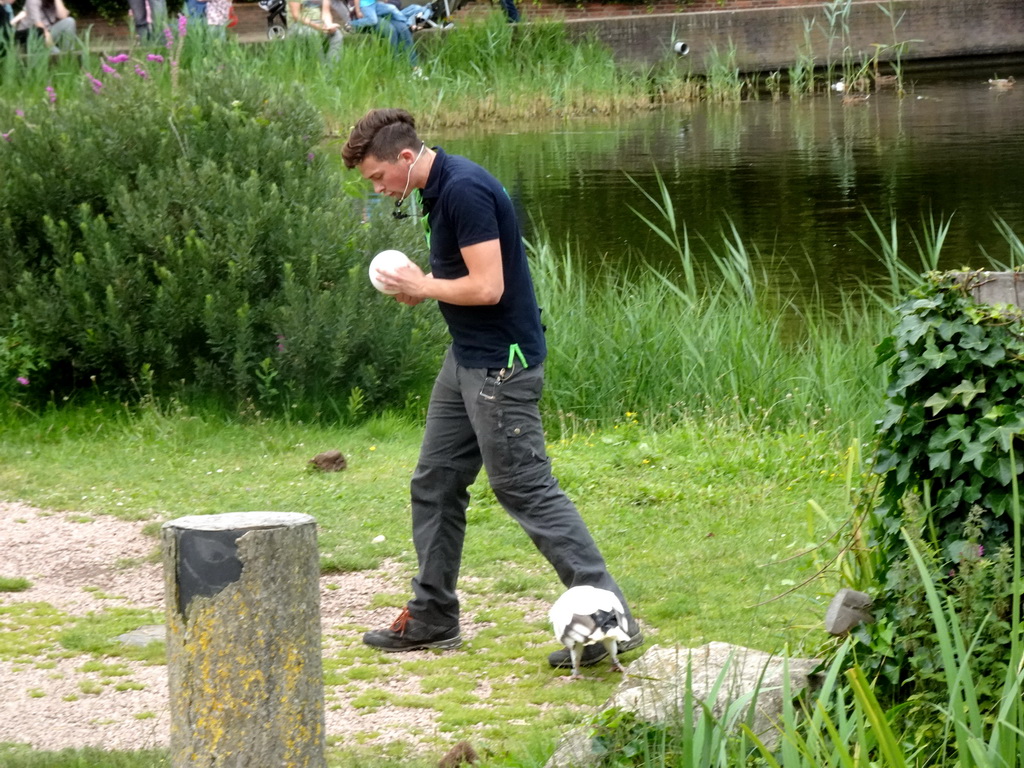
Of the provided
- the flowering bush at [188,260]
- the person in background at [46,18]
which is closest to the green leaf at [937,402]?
the flowering bush at [188,260]

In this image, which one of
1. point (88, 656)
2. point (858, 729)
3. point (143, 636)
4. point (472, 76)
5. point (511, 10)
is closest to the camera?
point (858, 729)

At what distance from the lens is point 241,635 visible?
3137mm

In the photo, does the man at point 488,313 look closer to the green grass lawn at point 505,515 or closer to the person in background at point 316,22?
the green grass lawn at point 505,515

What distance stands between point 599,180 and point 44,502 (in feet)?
36.5

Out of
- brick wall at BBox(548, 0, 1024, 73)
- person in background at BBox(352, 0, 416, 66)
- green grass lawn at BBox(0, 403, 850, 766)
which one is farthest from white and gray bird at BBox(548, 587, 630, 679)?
brick wall at BBox(548, 0, 1024, 73)

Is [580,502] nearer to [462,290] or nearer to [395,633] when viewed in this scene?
[395,633]

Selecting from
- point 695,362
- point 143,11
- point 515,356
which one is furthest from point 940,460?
point 143,11

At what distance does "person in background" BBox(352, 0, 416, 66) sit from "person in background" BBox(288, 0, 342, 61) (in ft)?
5.38

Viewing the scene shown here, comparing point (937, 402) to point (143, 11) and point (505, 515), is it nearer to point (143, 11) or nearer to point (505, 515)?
point (505, 515)

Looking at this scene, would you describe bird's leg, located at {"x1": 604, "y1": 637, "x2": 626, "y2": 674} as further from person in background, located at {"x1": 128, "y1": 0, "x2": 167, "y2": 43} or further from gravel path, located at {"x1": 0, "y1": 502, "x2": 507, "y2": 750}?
person in background, located at {"x1": 128, "y1": 0, "x2": 167, "y2": 43}

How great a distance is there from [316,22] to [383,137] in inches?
663

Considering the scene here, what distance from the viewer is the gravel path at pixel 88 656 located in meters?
4.54

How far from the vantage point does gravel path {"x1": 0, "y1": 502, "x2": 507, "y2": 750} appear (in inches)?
179

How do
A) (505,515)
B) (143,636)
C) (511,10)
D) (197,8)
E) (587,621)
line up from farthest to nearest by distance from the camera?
1. (511,10)
2. (197,8)
3. (505,515)
4. (143,636)
5. (587,621)
